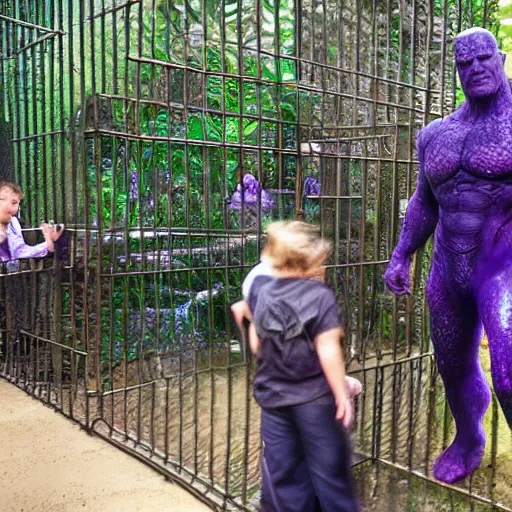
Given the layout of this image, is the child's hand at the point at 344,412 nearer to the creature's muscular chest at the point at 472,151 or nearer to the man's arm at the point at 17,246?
the creature's muscular chest at the point at 472,151

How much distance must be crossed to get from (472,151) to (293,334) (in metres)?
0.76

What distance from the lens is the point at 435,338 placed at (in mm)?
2156

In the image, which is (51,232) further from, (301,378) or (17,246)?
(301,378)

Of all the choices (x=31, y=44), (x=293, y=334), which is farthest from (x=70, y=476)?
(x=31, y=44)

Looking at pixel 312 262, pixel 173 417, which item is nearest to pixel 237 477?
pixel 173 417

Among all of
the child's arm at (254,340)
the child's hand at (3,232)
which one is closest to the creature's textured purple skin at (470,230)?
the child's arm at (254,340)

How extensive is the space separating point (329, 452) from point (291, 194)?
354 cm

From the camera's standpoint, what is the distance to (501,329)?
185 cm

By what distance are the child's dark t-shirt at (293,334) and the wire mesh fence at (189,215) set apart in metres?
1.11

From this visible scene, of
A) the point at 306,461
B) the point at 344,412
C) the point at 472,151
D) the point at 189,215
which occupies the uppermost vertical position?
the point at 472,151

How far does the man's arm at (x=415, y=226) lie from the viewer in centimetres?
214

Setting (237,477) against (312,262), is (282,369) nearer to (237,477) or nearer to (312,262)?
(312,262)

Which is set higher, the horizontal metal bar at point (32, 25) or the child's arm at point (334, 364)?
the horizontal metal bar at point (32, 25)

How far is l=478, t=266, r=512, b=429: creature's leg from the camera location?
1.85 meters
